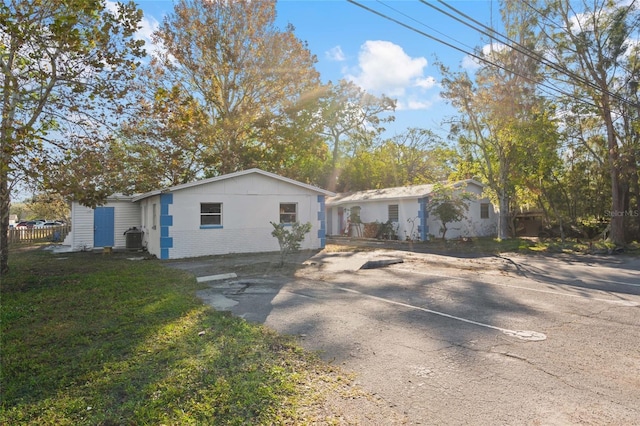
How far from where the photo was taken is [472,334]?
517 cm

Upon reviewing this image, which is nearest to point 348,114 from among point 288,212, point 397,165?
point 397,165

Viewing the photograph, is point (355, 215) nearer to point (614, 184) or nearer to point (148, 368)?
point (614, 184)

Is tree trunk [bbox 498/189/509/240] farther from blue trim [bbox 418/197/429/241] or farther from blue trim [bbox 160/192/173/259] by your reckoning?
blue trim [bbox 160/192/173/259]

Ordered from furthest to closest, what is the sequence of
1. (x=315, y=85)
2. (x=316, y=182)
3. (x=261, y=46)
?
(x=316, y=182)
(x=315, y=85)
(x=261, y=46)

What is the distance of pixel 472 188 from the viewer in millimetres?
23766

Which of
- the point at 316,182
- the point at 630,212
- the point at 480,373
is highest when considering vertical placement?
the point at 316,182

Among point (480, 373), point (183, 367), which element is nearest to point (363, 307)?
point (480, 373)

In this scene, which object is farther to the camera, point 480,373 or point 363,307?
point 363,307

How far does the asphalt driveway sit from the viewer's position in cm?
332

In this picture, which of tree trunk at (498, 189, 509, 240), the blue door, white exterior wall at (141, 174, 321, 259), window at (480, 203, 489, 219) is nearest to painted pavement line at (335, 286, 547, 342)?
white exterior wall at (141, 174, 321, 259)

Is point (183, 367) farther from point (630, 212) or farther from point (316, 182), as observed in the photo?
point (316, 182)

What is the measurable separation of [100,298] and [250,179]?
30.1 ft

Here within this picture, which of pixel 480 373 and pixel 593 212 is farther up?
pixel 593 212

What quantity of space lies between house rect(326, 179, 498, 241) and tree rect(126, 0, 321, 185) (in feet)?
22.8
